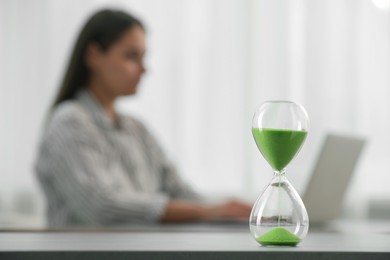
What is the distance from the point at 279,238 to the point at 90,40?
2087mm

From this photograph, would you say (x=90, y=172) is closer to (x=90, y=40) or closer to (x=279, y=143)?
(x=90, y=40)

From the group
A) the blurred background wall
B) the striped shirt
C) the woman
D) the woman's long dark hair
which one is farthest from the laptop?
the blurred background wall

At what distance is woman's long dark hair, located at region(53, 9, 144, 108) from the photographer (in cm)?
307

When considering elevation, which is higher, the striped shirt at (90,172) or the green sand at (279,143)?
the striped shirt at (90,172)

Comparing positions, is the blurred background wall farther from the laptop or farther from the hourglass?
the hourglass

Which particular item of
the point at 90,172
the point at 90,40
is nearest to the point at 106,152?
the point at 90,172

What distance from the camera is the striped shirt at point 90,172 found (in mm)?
2736

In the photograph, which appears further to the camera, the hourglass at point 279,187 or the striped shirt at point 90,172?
the striped shirt at point 90,172

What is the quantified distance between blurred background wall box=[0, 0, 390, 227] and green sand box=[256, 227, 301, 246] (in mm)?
3164

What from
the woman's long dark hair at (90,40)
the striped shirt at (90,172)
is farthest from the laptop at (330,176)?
the woman's long dark hair at (90,40)

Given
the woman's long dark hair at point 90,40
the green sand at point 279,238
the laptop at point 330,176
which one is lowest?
the green sand at point 279,238

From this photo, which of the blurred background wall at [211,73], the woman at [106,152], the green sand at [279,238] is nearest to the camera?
the green sand at [279,238]

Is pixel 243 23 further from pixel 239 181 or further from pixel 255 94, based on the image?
pixel 239 181

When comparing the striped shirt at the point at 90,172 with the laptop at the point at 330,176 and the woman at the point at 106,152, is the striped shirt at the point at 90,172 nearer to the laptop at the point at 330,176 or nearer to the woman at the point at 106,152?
the woman at the point at 106,152
